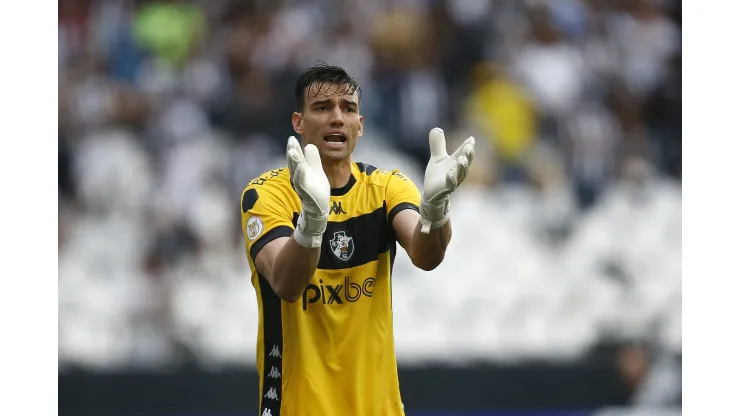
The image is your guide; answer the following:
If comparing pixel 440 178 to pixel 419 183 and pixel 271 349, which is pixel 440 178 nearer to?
pixel 271 349

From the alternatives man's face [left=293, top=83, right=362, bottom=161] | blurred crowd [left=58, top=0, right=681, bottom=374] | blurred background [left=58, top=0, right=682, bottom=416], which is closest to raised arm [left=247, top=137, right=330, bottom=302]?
man's face [left=293, top=83, right=362, bottom=161]

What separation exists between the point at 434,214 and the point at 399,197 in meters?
0.57

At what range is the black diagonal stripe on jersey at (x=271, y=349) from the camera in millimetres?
4879

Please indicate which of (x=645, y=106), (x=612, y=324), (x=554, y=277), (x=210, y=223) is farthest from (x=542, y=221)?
(x=210, y=223)

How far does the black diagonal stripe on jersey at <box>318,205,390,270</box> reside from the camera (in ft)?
16.0

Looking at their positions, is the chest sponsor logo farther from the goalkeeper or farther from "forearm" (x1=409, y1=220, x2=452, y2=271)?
"forearm" (x1=409, y1=220, x2=452, y2=271)

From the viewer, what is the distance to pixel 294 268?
4387 millimetres

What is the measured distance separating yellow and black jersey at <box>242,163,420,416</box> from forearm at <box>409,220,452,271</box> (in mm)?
358

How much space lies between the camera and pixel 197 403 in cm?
920

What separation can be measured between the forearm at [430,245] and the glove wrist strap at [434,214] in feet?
0.10

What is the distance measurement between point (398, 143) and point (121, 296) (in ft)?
10.2

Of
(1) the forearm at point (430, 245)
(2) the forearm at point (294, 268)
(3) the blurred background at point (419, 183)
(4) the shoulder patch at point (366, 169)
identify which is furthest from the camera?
(3) the blurred background at point (419, 183)

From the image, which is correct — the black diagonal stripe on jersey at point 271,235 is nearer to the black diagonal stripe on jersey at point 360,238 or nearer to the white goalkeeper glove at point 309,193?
the black diagonal stripe on jersey at point 360,238

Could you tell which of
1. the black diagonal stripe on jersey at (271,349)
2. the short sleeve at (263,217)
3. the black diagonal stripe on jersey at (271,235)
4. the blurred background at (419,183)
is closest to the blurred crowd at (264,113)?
the blurred background at (419,183)
